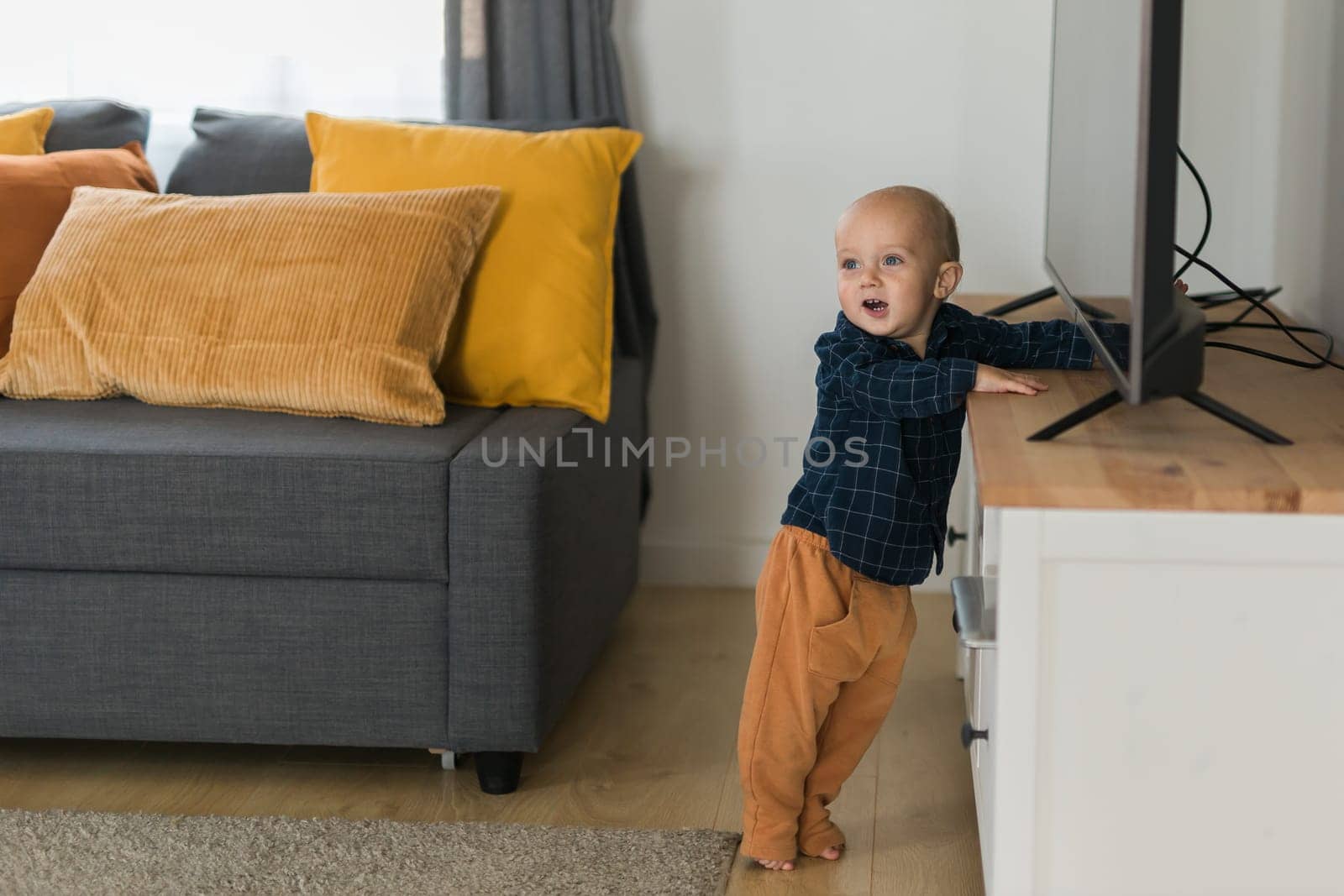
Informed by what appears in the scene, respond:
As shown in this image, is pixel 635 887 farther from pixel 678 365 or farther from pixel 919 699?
pixel 678 365

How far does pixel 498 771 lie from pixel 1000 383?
0.88m

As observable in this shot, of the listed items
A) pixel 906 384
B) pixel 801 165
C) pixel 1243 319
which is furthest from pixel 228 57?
pixel 1243 319

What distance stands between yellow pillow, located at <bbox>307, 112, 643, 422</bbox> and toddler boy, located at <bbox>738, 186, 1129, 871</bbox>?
599 millimetres

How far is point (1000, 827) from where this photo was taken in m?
1.15

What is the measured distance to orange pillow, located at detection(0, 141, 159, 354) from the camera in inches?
86.3

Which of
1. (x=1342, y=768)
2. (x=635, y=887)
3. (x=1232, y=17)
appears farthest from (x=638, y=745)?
(x=1232, y=17)

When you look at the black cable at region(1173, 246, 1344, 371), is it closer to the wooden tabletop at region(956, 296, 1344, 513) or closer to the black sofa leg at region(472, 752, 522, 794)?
the wooden tabletop at region(956, 296, 1344, 513)

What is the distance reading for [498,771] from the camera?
1872 millimetres

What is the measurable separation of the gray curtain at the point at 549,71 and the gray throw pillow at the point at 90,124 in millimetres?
593

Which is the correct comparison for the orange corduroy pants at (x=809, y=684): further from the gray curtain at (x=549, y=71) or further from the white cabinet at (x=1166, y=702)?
the gray curtain at (x=549, y=71)

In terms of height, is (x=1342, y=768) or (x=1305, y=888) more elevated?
(x=1342, y=768)

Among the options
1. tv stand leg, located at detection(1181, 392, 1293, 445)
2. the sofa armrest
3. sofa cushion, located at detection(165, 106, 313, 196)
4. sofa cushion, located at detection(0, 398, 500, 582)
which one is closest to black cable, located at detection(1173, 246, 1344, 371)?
tv stand leg, located at detection(1181, 392, 1293, 445)

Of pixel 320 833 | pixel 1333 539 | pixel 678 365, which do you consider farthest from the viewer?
pixel 678 365

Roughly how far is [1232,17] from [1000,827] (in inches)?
69.0
